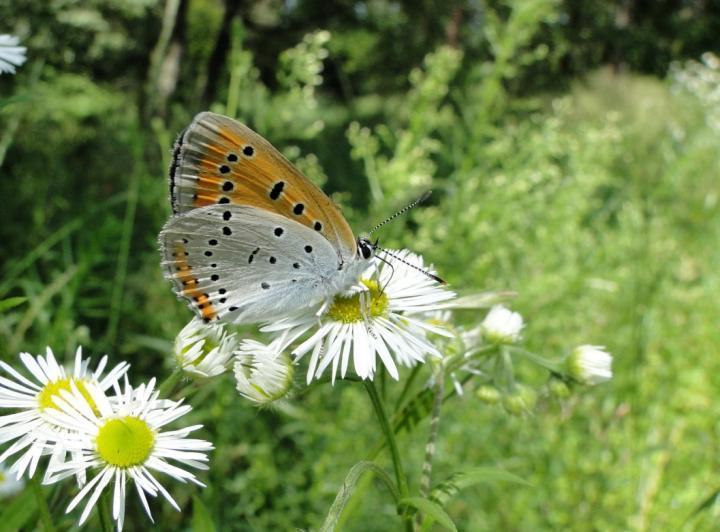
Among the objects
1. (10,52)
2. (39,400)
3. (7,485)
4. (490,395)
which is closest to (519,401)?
(490,395)

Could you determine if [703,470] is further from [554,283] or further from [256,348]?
[256,348]

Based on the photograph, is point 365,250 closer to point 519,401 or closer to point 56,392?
point 519,401

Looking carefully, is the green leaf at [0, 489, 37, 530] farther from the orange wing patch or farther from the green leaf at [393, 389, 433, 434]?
the green leaf at [393, 389, 433, 434]

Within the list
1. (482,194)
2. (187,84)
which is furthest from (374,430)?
(187,84)

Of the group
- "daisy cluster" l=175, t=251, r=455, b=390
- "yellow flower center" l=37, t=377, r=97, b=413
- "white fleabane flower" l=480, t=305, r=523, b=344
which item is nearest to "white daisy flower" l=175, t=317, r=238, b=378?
"daisy cluster" l=175, t=251, r=455, b=390

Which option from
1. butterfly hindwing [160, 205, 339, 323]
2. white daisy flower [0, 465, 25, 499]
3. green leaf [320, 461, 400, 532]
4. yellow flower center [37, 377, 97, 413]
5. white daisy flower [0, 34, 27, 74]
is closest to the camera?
green leaf [320, 461, 400, 532]

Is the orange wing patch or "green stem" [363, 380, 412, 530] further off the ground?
the orange wing patch

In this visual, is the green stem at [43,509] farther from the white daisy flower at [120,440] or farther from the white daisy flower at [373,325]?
the white daisy flower at [373,325]

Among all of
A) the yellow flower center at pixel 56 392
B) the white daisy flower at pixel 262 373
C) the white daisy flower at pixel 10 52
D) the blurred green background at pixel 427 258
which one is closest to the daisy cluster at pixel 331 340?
the white daisy flower at pixel 262 373
